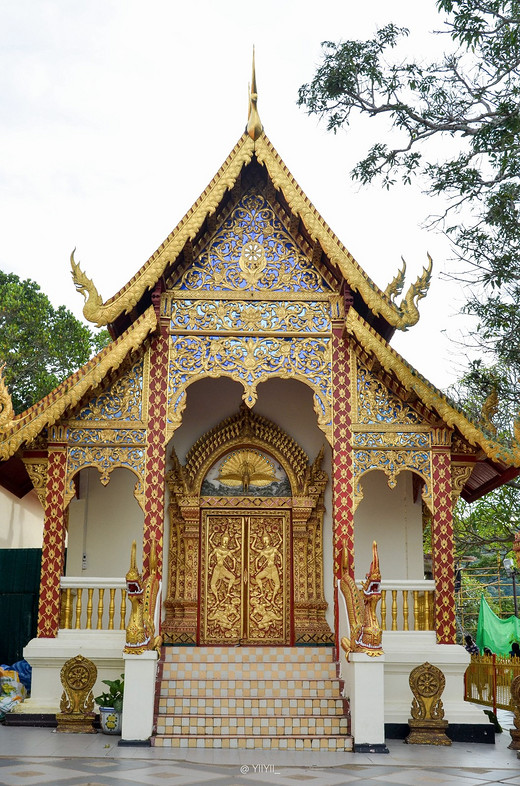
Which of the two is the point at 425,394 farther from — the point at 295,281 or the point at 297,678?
the point at 297,678

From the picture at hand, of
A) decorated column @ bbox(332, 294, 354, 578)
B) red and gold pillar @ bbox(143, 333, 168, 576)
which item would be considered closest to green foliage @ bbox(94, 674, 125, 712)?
red and gold pillar @ bbox(143, 333, 168, 576)

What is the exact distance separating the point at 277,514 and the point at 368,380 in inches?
76.2

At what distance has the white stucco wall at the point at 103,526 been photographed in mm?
8844

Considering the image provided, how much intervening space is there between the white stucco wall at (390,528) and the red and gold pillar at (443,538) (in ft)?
3.50

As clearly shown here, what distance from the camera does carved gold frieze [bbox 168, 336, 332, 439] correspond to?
797cm

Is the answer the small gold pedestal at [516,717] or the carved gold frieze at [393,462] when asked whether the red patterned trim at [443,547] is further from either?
the small gold pedestal at [516,717]

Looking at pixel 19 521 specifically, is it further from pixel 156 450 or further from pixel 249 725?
pixel 249 725

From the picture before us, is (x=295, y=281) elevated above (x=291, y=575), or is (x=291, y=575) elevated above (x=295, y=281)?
(x=295, y=281)

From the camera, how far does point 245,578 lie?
8.92 metres

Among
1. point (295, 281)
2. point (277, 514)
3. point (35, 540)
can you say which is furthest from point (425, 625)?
point (35, 540)

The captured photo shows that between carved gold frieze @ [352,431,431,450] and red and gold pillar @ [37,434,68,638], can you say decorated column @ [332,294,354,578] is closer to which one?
carved gold frieze @ [352,431,431,450]

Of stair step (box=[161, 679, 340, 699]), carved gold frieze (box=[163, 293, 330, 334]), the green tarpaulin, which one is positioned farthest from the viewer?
the green tarpaulin

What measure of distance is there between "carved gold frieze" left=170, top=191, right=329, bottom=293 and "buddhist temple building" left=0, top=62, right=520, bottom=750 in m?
0.02

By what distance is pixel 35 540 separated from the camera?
15.3m
